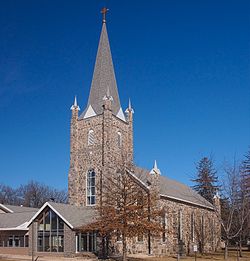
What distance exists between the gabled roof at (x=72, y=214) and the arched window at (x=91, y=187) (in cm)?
189

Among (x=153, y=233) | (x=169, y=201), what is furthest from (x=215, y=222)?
(x=153, y=233)

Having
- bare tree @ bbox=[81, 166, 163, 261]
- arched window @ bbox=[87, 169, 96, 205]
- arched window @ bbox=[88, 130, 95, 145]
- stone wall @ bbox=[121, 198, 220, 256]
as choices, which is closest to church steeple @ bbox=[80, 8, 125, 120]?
arched window @ bbox=[88, 130, 95, 145]

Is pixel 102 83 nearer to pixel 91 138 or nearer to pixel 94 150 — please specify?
pixel 91 138

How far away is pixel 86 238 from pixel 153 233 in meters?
8.04

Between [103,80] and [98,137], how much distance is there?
734 centimetres

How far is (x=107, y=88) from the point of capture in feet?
161

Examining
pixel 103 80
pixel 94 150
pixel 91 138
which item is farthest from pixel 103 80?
pixel 94 150

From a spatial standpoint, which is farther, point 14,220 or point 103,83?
point 103,83

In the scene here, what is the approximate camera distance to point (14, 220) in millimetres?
47250

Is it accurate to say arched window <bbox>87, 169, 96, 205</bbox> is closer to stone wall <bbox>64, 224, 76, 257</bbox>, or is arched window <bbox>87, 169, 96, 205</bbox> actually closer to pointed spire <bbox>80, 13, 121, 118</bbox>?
stone wall <bbox>64, 224, 76, 257</bbox>

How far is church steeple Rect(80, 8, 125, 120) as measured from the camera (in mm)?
49281

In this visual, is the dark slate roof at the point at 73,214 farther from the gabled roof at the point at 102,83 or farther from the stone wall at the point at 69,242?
the gabled roof at the point at 102,83

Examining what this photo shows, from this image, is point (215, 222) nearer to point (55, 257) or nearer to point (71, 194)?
point (71, 194)

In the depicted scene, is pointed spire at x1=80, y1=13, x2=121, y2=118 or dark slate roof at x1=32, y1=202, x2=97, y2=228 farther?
pointed spire at x1=80, y1=13, x2=121, y2=118
